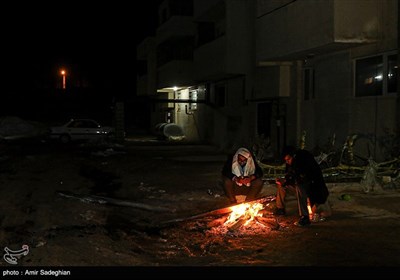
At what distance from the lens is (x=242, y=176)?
969 centimetres

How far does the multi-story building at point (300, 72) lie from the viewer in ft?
46.6

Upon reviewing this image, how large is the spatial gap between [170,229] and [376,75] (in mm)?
8840

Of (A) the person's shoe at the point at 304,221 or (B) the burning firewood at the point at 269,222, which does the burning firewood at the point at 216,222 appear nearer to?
(B) the burning firewood at the point at 269,222

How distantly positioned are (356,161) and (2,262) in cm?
1089

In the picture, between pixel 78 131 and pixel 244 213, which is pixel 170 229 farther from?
pixel 78 131

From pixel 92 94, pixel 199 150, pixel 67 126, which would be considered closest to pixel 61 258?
pixel 199 150

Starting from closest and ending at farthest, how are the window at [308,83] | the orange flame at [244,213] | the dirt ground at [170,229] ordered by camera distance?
1. the dirt ground at [170,229]
2. the orange flame at [244,213]
3. the window at [308,83]

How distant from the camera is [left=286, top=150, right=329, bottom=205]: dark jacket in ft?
26.7

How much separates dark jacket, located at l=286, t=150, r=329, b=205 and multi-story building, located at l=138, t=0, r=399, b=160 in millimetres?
6228

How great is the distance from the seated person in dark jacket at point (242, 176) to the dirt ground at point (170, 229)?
0.38 metres

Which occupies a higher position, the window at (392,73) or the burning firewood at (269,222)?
the window at (392,73)

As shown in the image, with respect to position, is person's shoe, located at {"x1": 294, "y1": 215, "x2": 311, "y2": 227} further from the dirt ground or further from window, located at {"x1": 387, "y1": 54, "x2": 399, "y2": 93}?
window, located at {"x1": 387, "y1": 54, "x2": 399, "y2": 93}

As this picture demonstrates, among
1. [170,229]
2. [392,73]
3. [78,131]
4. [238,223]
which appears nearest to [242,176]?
[238,223]

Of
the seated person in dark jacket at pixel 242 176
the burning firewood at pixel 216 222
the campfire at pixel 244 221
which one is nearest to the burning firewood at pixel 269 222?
the campfire at pixel 244 221
